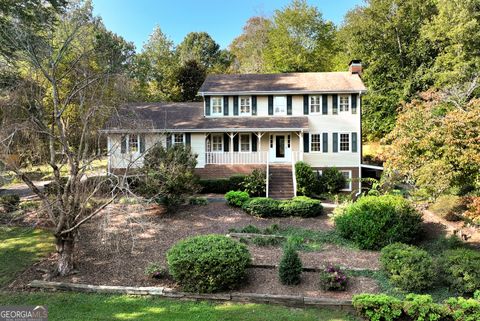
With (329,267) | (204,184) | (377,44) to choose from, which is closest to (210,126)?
(204,184)

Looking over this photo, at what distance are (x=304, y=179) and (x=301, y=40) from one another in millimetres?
25372

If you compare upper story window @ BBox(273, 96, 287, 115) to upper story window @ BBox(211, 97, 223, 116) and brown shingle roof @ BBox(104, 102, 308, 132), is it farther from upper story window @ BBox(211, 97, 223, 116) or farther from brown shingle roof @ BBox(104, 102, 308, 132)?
upper story window @ BBox(211, 97, 223, 116)

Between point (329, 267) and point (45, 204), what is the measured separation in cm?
765

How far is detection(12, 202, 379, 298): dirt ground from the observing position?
27.7 feet

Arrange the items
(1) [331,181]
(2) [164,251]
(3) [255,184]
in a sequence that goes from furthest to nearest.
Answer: (1) [331,181] → (3) [255,184] → (2) [164,251]

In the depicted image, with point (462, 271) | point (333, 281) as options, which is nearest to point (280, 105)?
point (333, 281)

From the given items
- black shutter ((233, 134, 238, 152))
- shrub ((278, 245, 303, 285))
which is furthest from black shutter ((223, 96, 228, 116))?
shrub ((278, 245, 303, 285))

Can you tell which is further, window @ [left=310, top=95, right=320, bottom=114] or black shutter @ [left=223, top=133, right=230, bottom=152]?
black shutter @ [left=223, top=133, right=230, bottom=152]

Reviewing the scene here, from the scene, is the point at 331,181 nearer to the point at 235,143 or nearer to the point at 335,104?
the point at 335,104

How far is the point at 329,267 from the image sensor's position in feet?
27.3

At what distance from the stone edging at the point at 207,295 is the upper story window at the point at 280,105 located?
1565cm

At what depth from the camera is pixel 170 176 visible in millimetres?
13320

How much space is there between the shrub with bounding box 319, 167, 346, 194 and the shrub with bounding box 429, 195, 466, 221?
6166 millimetres

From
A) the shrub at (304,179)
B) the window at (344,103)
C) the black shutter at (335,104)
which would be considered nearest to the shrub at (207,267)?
the shrub at (304,179)
